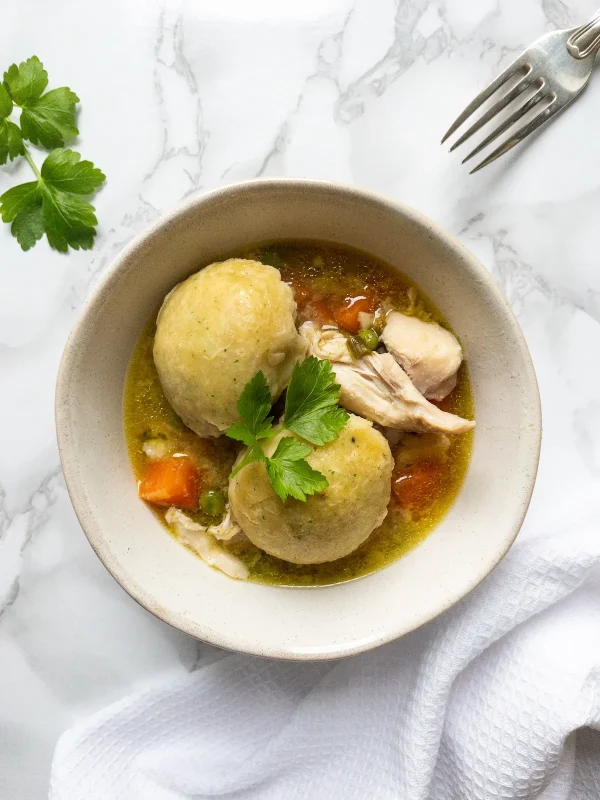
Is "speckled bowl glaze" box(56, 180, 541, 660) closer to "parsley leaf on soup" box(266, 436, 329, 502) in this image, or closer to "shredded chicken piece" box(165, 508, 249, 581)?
"shredded chicken piece" box(165, 508, 249, 581)

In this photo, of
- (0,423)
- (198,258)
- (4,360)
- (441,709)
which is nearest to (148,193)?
(198,258)

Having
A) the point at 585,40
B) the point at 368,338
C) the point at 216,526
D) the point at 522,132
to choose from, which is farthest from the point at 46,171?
the point at 585,40

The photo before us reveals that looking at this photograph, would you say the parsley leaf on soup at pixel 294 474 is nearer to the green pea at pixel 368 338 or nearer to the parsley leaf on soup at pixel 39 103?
the green pea at pixel 368 338

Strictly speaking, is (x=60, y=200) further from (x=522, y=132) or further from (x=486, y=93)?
(x=522, y=132)

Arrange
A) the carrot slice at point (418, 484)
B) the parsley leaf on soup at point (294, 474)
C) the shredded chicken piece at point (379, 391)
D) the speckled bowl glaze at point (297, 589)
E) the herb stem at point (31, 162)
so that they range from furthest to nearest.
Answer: the herb stem at point (31, 162) → the carrot slice at point (418, 484) → the shredded chicken piece at point (379, 391) → the speckled bowl glaze at point (297, 589) → the parsley leaf on soup at point (294, 474)

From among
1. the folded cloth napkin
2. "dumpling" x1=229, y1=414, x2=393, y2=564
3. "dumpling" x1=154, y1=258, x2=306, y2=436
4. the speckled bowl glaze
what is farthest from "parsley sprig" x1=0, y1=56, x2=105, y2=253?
the folded cloth napkin

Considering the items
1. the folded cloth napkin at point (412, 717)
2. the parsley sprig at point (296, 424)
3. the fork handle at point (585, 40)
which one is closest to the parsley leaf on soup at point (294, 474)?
the parsley sprig at point (296, 424)
